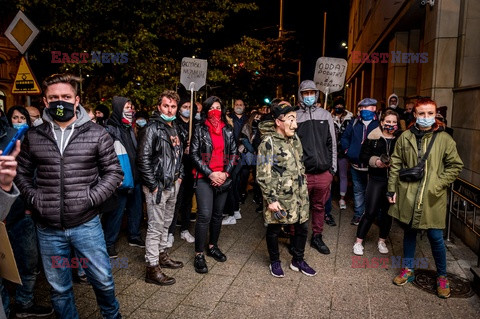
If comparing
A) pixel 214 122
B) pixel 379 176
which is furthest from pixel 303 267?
pixel 214 122

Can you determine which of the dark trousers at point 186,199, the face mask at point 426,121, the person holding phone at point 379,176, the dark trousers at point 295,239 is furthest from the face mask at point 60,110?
the person holding phone at point 379,176

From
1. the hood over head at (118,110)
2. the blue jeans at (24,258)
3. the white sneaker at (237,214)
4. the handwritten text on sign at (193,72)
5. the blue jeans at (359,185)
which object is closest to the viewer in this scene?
the blue jeans at (24,258)

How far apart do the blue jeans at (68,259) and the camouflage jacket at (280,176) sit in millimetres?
1977

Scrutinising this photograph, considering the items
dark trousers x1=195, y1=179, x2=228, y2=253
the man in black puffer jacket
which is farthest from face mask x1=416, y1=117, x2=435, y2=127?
the man in black puffer jacket

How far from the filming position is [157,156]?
4512 mm

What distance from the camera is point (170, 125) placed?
4.73m

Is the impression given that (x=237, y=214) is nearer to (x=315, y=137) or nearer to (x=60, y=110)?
(x=315, y=137)

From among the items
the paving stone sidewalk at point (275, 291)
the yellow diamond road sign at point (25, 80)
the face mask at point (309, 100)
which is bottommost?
the paving stone sidewalk at point (275, 291)

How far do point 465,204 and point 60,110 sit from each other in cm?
555

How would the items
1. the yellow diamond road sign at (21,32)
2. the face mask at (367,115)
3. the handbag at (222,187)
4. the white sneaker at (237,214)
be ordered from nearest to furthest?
the handbag at (222,187) < the yellow diamond road sign at (21,32) < the face mask at (367,115) < the white sneaker at (237,214)

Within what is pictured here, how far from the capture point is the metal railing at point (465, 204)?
5.12m

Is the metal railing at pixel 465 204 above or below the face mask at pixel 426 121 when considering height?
below

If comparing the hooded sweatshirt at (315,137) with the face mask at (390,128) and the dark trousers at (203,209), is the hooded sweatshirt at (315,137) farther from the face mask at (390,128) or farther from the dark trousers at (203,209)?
the dark trousers at (203,209)

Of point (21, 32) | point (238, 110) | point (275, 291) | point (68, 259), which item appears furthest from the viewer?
point (238, 110)
